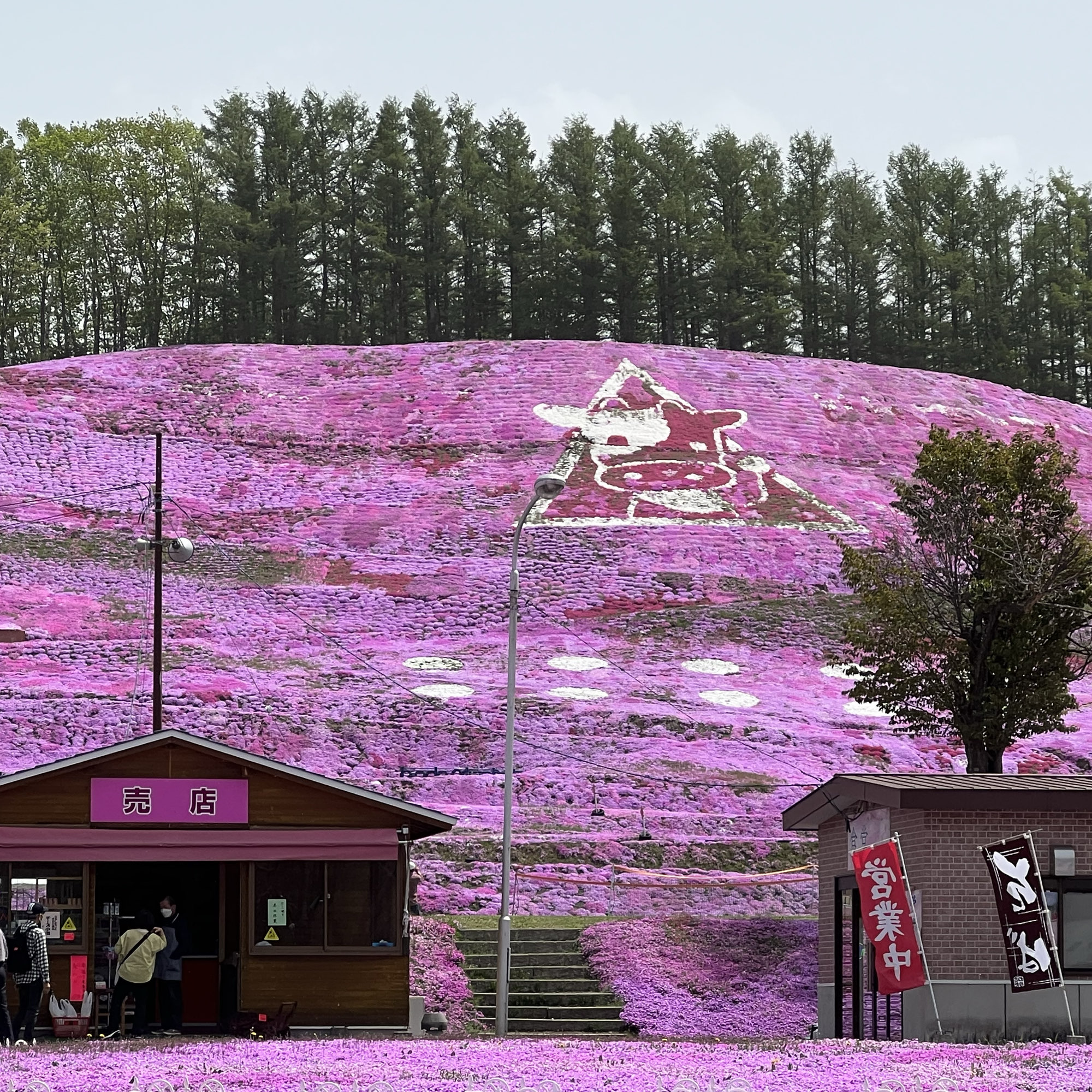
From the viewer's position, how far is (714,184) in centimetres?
11525

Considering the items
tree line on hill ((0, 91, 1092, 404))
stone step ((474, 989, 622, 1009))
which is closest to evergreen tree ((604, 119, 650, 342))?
tree line on hill ((0, 91, 1092, 404))

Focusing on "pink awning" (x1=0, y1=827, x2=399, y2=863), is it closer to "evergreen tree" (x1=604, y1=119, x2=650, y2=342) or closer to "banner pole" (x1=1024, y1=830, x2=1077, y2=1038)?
"banner pole" (x1=1024, y1=830, x2=1077, y2=1038)

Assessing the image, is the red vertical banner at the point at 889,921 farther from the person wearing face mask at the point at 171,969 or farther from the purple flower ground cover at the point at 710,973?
the person wearing face mask at the point at 171,969

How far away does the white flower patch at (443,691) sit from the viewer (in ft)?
180

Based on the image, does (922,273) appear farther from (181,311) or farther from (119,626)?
(119,626)

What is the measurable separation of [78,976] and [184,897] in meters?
3.77

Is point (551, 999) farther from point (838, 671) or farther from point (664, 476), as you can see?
point (664, 476)

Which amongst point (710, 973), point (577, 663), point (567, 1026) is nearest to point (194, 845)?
point (567, 1026)

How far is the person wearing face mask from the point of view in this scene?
25.8 m

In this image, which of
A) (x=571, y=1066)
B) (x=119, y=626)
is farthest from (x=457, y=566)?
(x=571, y=1066)

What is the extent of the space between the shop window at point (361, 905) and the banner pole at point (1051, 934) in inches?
354

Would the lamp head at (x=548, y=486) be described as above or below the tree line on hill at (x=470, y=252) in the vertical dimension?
below

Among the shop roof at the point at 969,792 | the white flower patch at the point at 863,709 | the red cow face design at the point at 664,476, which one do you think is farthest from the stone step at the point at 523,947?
the red cow face design at the point at 664,476

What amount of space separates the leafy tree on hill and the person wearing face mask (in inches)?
777
